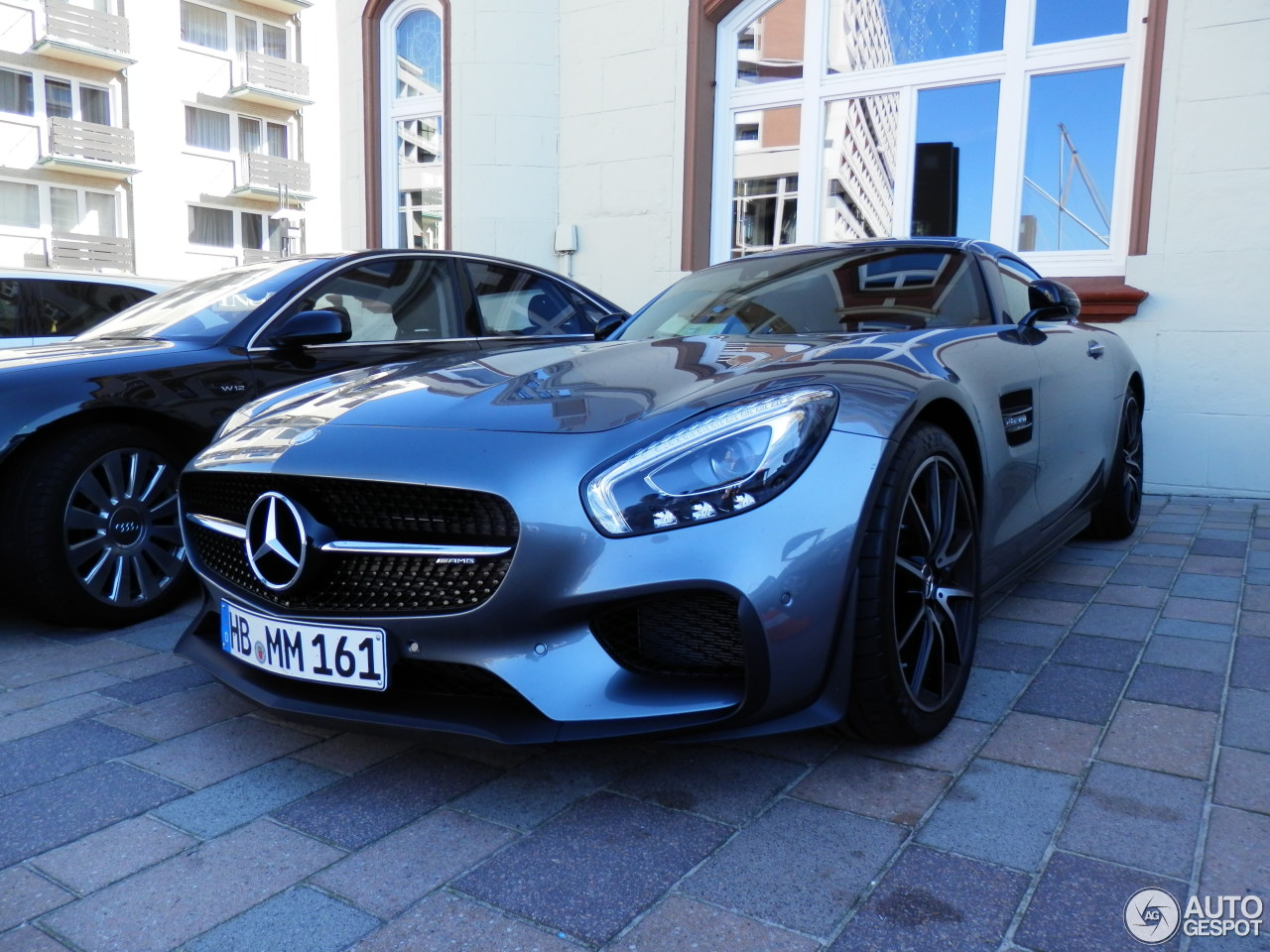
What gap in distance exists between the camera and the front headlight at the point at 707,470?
176 centimetres

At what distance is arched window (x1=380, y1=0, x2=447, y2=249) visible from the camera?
889cm

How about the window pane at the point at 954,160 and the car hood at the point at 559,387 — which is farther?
the window pane at the point at 954,160

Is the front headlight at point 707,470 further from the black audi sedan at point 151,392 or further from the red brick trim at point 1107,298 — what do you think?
the red brick trim at point 1107,298

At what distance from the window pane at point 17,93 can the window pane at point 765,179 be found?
22.3m

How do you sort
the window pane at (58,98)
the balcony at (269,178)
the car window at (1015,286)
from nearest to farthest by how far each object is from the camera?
the car window at (1015,286), the window pane at (58,98), the balcony at (269,178)

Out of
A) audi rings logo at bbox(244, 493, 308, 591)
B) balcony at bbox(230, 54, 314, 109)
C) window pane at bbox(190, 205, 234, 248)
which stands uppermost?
balcony at bbox(230, 54, 314, 109)

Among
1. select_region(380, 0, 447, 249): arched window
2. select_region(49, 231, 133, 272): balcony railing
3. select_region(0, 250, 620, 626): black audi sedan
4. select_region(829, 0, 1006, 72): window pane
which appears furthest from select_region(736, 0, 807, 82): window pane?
select_region(49, 231, 133, 272): balcony railing

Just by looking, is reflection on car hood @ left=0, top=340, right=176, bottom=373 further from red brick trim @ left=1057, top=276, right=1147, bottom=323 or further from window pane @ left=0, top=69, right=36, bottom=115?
window pane @ left=0, top=69, right=36, bottom=115

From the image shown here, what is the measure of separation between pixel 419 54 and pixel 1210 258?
22.3ft

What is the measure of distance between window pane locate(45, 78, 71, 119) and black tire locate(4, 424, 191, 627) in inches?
970

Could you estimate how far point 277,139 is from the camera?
2792 centimetres

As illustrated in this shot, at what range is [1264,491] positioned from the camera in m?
5.62

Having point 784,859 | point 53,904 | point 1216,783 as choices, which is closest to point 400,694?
point 53,904

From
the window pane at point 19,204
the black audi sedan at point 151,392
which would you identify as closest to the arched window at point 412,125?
the black audi sedan at point 151,392
